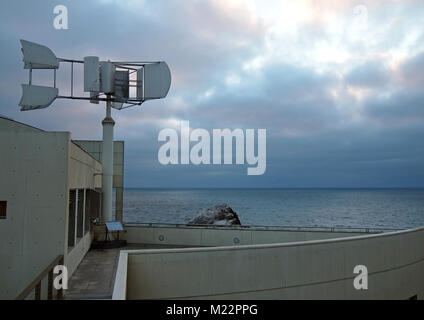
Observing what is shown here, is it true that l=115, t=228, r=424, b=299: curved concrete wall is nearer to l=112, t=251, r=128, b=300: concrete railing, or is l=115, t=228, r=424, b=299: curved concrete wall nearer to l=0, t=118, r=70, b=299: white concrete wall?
l=112, t=251, r=128, b=300: concrete railing

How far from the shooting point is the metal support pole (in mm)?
20781

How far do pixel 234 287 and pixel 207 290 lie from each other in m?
0.76

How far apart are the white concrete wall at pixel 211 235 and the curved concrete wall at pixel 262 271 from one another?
200 inches

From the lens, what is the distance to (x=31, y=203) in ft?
34.7

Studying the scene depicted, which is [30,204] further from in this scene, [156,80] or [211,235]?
[156,80]

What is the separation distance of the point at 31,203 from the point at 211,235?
10.2 meters

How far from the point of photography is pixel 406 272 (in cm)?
1373

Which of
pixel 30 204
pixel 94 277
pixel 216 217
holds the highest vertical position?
pixel 30 204

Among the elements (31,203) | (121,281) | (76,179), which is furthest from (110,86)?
(121,281)

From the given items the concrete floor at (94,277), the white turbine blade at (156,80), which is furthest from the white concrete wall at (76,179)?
the white turbine blade at (156,80)

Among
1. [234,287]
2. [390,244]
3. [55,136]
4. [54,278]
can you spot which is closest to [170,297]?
[234,287]

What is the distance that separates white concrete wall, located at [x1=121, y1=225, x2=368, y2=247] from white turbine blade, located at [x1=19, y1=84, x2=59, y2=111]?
7.83 metres
